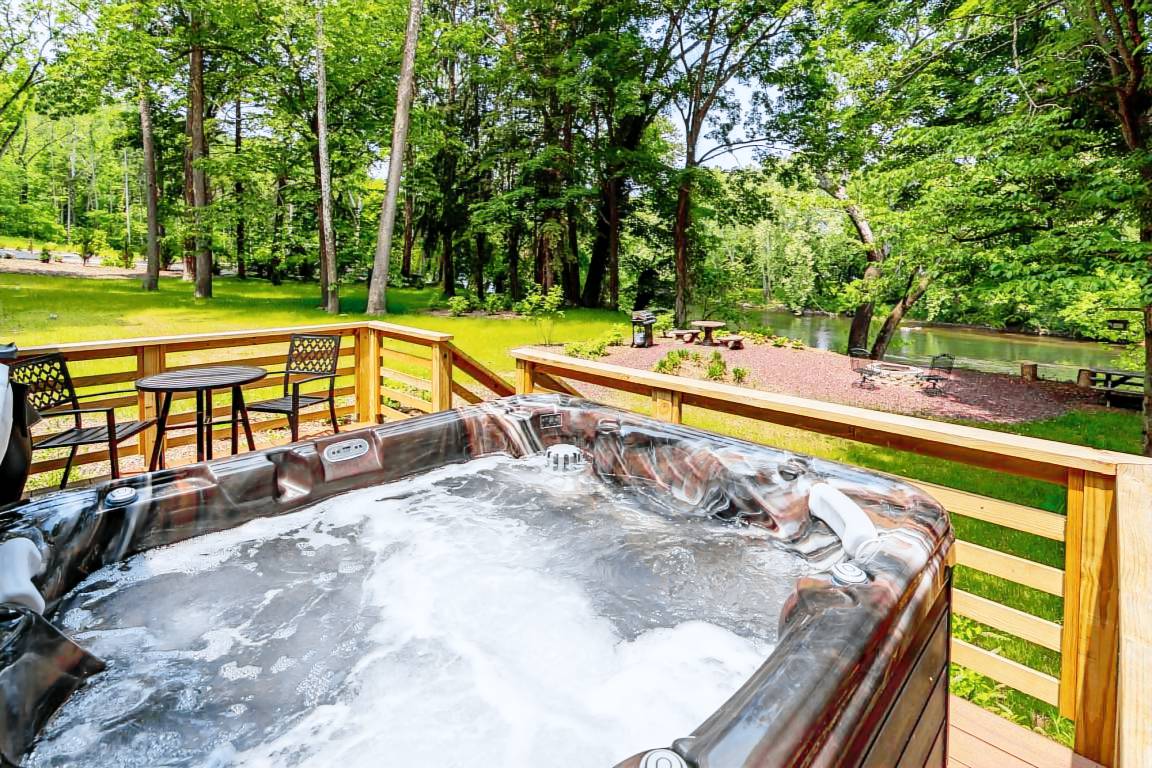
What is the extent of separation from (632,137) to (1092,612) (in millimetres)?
11555

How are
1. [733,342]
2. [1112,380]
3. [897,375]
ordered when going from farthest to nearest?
[733,342] < [1112,380] < [897,375]

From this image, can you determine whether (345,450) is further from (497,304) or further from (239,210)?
(239,210)

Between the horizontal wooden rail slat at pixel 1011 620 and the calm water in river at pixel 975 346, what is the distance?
9612 millimetres

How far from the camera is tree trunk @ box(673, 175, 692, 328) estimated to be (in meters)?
10.2

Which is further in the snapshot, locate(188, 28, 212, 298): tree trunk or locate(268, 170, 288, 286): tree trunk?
locate(268, 170, 288, 286): tree trunk

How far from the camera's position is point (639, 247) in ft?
47.0

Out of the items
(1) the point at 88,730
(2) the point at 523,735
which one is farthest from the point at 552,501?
(1) the point at 88,730

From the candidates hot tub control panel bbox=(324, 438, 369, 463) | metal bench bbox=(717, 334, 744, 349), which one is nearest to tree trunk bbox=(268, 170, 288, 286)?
metal bench bbox=(717, 334, 744, 349)

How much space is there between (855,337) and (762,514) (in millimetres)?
8407

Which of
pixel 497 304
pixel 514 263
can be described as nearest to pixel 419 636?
pixel 497 304

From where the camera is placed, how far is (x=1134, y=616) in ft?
2.50

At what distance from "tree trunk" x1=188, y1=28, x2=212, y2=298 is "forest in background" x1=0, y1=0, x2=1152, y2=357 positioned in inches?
1.9

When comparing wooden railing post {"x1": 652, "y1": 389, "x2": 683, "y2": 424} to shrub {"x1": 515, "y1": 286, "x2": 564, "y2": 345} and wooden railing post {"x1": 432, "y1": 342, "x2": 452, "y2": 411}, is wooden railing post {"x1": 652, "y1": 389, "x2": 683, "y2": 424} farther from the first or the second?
shrub {"x1": 515, "y1": 286, "x2": 564, "y2": 345}

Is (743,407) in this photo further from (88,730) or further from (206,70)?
(206,70)
